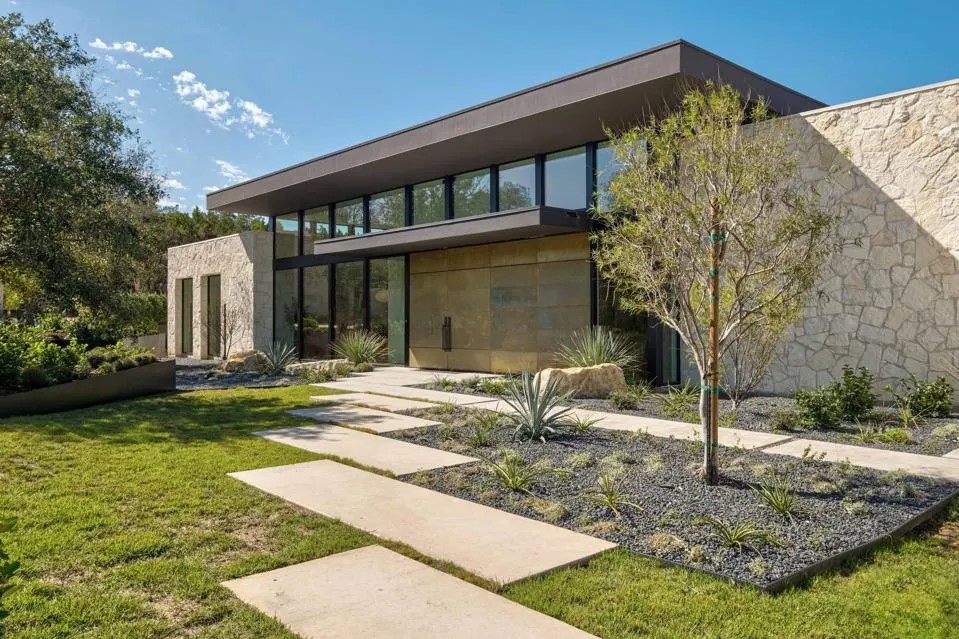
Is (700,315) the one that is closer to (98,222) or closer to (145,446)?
(145,446)

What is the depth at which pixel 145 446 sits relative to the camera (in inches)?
275

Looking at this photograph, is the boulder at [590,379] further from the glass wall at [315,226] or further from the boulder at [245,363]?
the glass wall at [315,226]

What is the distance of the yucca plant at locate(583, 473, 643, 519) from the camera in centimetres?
477

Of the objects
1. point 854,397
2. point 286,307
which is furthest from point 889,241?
point 286,307

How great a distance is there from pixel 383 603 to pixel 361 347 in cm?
1402

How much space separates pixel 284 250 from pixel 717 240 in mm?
18144

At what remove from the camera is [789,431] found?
786 cm

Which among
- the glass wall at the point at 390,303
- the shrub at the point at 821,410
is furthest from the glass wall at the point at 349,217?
the shrub at the point at 821,410

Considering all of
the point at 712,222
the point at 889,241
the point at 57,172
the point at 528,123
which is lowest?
the point at 712,222

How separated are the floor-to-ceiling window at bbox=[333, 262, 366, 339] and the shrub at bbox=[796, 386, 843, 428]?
12.8 metres

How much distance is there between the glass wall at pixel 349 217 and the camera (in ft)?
62.7

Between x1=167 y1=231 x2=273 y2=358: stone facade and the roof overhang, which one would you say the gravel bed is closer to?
the roof overhang

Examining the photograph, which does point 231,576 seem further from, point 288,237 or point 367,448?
point 288,237

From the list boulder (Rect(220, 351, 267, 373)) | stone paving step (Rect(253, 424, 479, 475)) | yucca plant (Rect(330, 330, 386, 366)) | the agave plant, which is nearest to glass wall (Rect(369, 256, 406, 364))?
yucca plant (Rect(330, 330, 386, 366))
